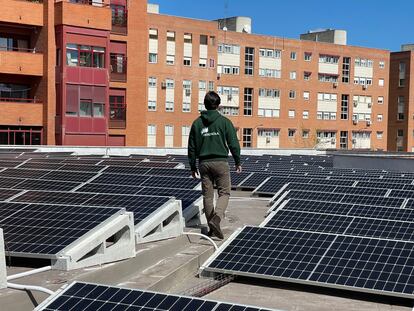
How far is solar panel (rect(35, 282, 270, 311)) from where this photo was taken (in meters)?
4.72

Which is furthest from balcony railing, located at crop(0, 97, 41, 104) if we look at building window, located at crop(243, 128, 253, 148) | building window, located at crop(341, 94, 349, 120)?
building window, located at crop(341, 94, 349, 120)

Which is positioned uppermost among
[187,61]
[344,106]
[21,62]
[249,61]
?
[249,61]

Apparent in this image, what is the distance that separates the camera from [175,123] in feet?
240

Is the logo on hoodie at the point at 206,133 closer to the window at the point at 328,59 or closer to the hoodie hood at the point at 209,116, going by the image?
the hoodie hood at the point at 209,116

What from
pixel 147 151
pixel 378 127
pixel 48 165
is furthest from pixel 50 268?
pixel 378 127

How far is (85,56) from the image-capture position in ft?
161

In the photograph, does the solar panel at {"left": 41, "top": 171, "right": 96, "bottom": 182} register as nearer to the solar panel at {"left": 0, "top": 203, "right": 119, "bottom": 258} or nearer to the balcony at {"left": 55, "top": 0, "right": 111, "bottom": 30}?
the solar panel at {"left": 0, "top": 203, "right": 119, "bottom": 258}

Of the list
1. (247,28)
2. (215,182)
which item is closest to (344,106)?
(247,28)

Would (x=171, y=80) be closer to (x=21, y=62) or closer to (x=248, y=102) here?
(x=248, y=102)

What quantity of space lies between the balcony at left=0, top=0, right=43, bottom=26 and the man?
135ft

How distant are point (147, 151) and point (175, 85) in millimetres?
31291

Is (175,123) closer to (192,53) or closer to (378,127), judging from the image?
(192,53)

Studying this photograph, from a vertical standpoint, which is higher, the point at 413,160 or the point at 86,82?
the point at 86,82

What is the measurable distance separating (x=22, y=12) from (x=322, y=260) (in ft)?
146
